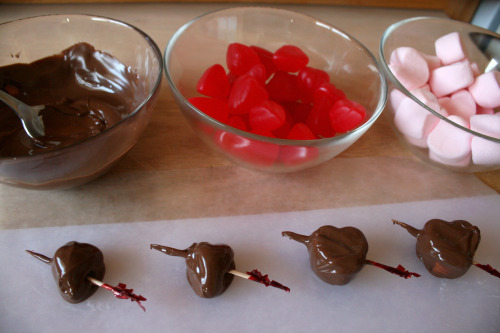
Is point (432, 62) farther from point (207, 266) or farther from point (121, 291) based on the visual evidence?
point (121, 291)

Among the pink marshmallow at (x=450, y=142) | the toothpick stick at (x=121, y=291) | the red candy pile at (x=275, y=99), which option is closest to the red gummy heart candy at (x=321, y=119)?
A: the red candy pile at (x=275, y=99)

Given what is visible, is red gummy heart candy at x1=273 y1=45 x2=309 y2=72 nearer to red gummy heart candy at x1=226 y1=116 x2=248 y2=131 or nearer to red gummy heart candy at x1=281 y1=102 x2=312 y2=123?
red gummy heart candy at x1=281 y1=102 x2=312 y2=123

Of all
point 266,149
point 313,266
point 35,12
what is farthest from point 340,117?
point 35,12

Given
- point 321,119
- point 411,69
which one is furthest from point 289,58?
point 411,69

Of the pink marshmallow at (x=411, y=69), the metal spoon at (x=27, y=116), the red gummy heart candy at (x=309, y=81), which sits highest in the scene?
the pink marshmallow at (x=411, y=69)

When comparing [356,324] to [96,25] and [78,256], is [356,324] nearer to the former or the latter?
[78,256]

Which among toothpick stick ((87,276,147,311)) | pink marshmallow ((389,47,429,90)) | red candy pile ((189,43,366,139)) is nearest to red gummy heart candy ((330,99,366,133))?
red candy pile ((189,43,366,139))

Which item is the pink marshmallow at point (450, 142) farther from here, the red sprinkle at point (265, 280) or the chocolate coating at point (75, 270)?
the chocolate coating at point (75, 270)
